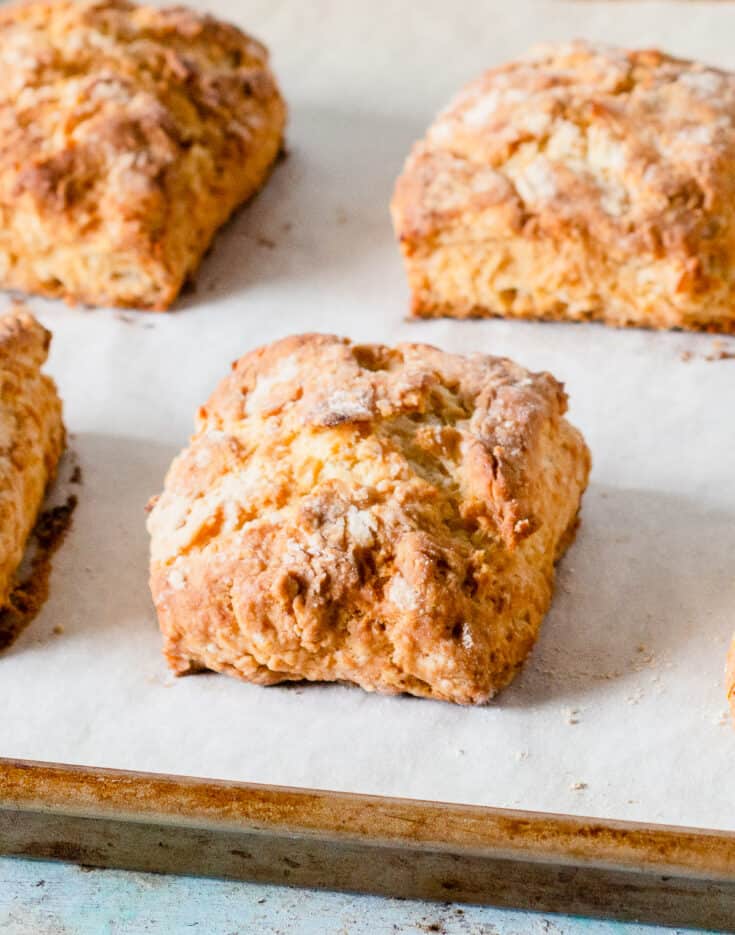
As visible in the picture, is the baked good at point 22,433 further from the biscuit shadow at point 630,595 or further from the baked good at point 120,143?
the biscuit shadow at point 630,595

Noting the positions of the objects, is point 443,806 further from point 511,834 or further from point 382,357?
point 382,357

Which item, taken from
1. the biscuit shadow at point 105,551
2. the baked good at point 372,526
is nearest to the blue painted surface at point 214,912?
the baked good at point 372,526

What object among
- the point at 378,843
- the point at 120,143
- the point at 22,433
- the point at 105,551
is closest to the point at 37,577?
the point at 105,551

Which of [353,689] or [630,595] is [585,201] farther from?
[353,689]

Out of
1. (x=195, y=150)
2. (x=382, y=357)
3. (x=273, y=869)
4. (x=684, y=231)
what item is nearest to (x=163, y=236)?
(x=195, y=150)

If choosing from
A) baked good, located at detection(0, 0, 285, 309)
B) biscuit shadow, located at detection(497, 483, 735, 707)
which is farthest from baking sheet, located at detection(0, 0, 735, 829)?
baked good, located at detection(0, 0, 285, 309)

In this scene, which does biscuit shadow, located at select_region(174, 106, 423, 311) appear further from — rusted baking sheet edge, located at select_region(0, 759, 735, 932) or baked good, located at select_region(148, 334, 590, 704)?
rusted baking sheet edge, located at select_region(0, 759, 735, 932)
